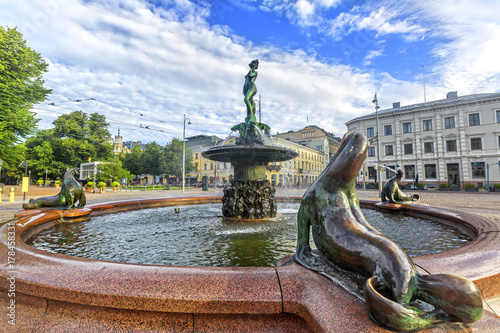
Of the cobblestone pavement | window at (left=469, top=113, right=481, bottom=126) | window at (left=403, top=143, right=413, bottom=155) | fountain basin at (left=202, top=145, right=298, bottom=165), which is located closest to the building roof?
window at (left=469, top=113, right=481, bottom=126)

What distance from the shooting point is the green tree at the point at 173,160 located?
51531 millimetres

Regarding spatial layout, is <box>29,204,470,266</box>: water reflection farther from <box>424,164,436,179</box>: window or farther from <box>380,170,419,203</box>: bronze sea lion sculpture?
<box>424,164,436,179</box>: window

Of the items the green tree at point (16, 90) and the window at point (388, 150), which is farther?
the window at point (388, 150)

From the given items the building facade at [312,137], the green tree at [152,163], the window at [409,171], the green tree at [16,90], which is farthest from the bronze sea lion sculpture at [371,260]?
the building facade at [312,137]

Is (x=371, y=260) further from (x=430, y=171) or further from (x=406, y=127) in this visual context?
(x=406, y=127)

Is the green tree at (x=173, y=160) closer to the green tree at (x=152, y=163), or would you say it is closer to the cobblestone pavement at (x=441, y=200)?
the green tree at (x=152, y=163)

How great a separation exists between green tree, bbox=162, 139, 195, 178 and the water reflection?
46.6 m

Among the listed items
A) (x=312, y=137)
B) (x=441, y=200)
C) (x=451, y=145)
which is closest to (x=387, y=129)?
(x=451, y=145)

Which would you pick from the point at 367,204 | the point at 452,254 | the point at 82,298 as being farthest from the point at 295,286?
the point at 367,204

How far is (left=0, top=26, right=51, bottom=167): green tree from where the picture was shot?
18953mm

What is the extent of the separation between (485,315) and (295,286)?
1.27m

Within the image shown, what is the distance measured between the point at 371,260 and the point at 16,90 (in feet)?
92.7

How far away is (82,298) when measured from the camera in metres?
1.84

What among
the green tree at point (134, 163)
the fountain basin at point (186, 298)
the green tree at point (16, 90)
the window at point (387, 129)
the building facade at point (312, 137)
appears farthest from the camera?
the building facade at point (312, 137)
